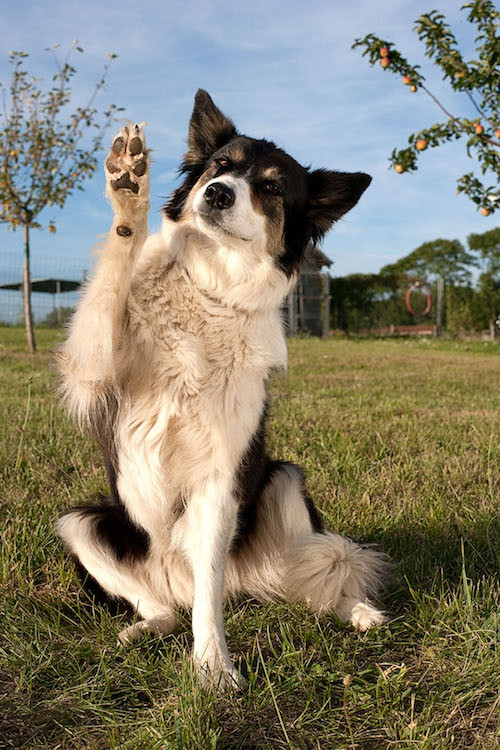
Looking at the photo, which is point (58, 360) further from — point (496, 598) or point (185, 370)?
point (496, 598)

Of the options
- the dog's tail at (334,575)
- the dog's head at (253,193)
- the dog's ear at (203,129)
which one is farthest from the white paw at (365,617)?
the dog's ear at (203,129)

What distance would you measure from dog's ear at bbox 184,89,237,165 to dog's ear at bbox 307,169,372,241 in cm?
49

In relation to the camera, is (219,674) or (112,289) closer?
(219,674)

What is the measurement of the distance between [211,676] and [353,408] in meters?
4.86

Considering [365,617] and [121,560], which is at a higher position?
[121,560]

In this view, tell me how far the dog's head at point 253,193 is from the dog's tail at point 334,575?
1.21 m

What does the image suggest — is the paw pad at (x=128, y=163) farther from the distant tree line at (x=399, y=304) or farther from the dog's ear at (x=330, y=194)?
the distant tree line at (x=399, y=304)

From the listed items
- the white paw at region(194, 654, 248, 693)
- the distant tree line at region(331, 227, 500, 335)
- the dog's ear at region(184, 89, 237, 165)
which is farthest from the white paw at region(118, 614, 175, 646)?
the distant tree line at region(331, 227, 500, 335)

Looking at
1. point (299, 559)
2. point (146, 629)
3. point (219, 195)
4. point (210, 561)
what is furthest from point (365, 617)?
point (219, 195)

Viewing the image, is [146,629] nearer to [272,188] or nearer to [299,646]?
[299,646]

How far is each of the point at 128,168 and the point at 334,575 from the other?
171 cm

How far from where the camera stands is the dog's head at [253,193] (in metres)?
2.56

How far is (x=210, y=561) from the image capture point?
2.22 m

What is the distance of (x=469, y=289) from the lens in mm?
29812
